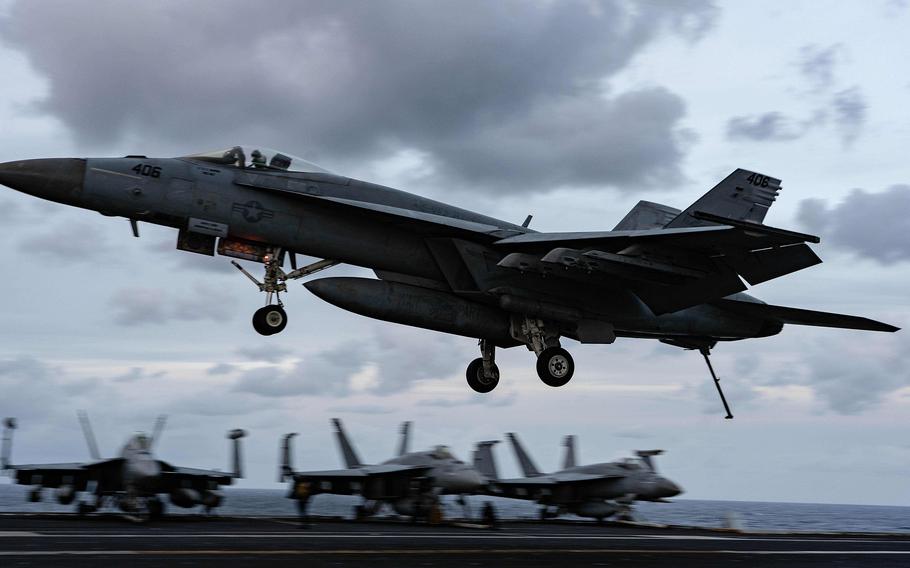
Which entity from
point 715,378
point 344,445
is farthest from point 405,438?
point 715,378

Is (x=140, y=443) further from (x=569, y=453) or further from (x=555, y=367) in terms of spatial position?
(x=569, y=453)

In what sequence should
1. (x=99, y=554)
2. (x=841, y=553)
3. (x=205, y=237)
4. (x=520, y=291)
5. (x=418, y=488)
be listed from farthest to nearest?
(x=418, y=488)
(x=841, y=553)
(x=520, y=291)
(x=205, y=237)
(x=99, y=554)

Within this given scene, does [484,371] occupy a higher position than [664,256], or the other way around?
[664,256]

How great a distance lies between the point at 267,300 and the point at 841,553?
58.2 feet

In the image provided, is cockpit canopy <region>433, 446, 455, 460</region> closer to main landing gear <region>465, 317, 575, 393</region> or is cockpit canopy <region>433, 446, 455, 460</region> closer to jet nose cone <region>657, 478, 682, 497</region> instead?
jet nose cone <region>657, 478, 682, 497</region>

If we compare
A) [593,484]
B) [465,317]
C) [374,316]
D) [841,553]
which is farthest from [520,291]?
[593,484]

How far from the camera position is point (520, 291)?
20.2 meters

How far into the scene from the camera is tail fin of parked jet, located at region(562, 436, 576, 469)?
197 feet

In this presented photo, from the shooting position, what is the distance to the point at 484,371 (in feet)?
73.8

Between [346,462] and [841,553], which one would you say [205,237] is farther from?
[346,462]

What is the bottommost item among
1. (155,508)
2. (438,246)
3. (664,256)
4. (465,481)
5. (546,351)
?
(155,508)

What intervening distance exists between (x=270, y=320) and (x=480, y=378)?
6.32 meters

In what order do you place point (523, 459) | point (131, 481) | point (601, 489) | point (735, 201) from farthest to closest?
point (523, 459) < point (601, 489) < point (131, 481) < point (735, 201)

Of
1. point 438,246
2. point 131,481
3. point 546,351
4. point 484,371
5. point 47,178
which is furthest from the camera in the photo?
point 131,481
